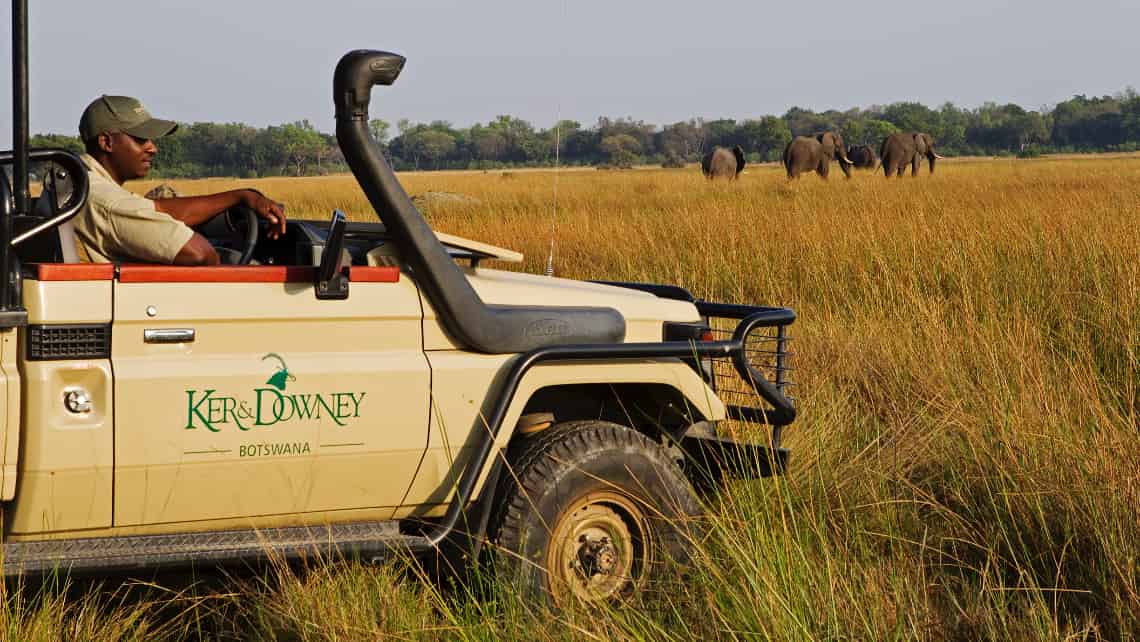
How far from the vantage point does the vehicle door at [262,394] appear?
3676mm

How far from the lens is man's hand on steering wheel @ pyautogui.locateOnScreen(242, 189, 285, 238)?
174 inches

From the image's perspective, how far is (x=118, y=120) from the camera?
180 inches

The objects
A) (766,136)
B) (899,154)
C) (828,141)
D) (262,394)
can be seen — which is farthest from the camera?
(766,136)

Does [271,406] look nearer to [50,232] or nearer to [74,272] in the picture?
[74,272]

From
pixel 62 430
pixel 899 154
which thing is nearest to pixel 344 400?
pixel 62 430

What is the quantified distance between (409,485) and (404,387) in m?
0.31

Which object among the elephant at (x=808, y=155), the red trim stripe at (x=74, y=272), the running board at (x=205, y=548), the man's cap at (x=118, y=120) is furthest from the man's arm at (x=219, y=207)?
the elephant at (x=808, y=155)

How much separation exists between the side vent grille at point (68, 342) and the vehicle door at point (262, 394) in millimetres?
33

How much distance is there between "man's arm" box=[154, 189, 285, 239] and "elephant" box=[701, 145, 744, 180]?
34279 mm

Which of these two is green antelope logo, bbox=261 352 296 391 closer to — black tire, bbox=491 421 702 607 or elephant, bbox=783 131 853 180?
black tire, bbox=491 421 702 607

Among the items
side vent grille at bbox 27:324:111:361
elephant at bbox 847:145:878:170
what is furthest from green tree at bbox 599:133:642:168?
side vent grille at bbox 27:324:111:361

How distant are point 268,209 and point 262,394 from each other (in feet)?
2.77

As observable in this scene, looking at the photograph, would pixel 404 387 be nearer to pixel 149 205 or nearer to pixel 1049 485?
pixel 149 205

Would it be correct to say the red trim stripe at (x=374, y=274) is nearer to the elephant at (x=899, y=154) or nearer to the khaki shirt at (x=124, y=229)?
the khaki shirt at (x=124, y=229)
